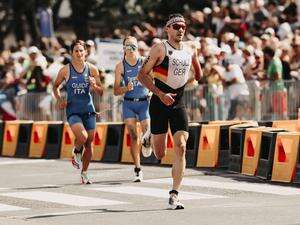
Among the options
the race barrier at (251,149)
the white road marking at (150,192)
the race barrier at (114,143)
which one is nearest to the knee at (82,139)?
the white road marking at (150,192)

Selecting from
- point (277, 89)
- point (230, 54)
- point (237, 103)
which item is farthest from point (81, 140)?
point (230, 54)

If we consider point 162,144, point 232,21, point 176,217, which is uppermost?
point 232,21

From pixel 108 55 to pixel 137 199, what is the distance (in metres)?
12.9

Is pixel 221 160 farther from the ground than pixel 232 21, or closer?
closer

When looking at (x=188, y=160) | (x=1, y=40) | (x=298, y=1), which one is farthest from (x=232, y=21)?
(x=1, y=40)

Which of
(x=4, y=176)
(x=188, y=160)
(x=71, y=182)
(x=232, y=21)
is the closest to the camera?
(x=71, y=182)

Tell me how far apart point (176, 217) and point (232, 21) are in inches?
642

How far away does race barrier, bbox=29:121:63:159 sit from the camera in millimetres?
23172

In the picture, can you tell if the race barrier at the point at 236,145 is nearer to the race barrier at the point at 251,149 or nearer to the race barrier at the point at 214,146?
the race barrier at the point at 251,149

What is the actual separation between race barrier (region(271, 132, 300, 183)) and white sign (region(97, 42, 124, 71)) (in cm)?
1064

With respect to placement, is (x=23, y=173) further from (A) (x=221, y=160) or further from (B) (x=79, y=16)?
(B) (x=79, y=16)

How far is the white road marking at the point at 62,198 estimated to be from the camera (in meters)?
13.9

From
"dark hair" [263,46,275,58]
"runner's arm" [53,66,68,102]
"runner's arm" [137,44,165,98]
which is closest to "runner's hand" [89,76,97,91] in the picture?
"runner's arm" [53,66,68,102]

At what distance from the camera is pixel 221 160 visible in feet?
62.5
